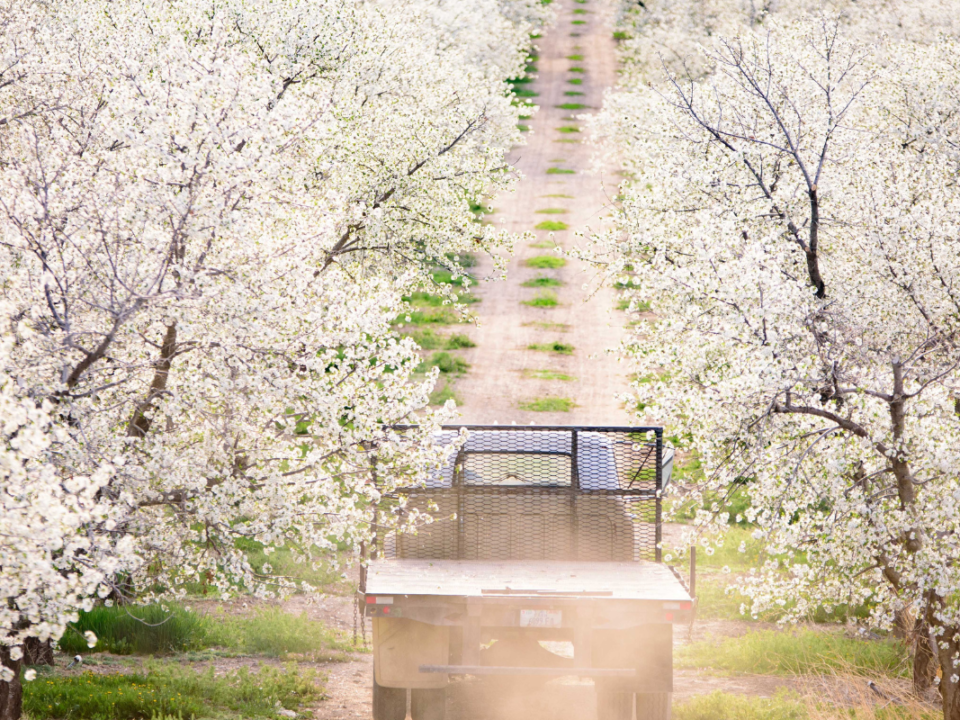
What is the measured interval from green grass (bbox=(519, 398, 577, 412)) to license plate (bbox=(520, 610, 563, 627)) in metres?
17.5

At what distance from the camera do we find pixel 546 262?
42156mm

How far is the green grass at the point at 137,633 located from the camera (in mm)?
12922

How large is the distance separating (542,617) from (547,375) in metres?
20.8

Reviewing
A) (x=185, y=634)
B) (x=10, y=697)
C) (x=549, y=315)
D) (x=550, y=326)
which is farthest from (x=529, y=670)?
(x=549, y=315)

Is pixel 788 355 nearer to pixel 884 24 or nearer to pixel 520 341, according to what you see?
pixel 520 341

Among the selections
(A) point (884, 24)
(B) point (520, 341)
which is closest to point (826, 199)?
(B) point (520, 341)

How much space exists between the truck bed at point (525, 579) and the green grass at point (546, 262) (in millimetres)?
31581

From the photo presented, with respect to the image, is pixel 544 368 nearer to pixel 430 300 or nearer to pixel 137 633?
pixel 430 300

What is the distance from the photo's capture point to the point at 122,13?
61.8ft

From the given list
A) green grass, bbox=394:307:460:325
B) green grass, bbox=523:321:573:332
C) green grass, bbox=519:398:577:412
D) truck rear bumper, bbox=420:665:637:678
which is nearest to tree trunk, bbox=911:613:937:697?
truck rear bumper, bbox=420:665:637:678

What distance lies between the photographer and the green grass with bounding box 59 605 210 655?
12.9 metres

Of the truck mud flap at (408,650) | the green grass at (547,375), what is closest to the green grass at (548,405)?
the green grass at (547,375)

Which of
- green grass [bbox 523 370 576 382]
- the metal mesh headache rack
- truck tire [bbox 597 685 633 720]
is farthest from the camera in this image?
green grass [bbox 523 370 576 382]

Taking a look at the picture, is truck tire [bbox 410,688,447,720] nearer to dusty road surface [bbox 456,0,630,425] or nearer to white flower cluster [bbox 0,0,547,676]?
white flower cluster [bbox 0,0,547,676]
